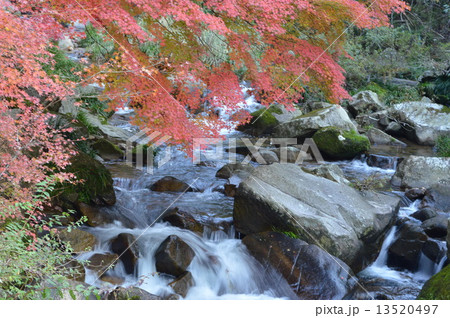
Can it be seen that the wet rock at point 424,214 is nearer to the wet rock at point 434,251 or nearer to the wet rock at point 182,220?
the wet rock at point 434,251

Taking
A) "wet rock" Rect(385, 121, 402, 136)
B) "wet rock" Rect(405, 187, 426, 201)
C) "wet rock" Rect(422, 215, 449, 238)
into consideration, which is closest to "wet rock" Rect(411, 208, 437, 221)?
"wet rock" Rect(422, 215, 449, 238)

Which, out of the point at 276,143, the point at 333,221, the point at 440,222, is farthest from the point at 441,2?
the point at 333,221

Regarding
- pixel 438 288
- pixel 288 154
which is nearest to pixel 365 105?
pixel 288 154

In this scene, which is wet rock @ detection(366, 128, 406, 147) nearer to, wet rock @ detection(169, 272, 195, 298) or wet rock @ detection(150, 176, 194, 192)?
wet rock @ detection(150, 176, 194, 192)

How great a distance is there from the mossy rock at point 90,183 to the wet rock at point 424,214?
5209 millimetres

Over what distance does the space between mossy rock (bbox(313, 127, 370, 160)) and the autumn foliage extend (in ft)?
8.51

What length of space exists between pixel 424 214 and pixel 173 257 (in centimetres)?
437

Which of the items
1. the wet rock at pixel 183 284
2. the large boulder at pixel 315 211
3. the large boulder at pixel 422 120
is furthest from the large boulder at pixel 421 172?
the wet rock at pixel 183 284

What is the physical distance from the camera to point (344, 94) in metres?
6.89

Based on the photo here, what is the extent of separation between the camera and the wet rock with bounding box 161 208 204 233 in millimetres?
5969

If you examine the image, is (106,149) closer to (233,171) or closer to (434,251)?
(233,171)

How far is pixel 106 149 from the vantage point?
29.3ft

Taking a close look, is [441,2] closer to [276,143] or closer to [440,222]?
[276,143]

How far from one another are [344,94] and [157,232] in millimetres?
4106
